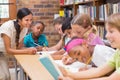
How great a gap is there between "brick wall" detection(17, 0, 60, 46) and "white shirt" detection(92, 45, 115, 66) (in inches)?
129

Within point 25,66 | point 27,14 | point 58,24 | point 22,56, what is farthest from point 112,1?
point 25,66

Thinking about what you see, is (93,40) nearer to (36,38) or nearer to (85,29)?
(85,29)

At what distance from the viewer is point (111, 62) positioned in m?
1.95

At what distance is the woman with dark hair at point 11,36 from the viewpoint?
3.11 m

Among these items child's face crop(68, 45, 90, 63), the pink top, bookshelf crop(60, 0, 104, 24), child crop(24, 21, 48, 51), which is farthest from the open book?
bookshelf crop(60, 0, 104, 24)

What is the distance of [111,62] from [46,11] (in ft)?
12.2

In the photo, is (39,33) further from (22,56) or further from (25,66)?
(25,66)

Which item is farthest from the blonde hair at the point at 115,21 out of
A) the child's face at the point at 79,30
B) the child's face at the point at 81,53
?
the child's face at the point at 79,30

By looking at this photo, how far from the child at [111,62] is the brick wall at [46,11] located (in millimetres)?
3607

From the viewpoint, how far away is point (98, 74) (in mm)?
1941

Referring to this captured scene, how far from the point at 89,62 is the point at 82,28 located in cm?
38

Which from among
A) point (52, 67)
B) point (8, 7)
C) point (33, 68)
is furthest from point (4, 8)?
point (52, 67)

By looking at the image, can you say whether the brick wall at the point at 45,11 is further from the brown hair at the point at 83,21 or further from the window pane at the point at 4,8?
the brown hair at the point at 83,21

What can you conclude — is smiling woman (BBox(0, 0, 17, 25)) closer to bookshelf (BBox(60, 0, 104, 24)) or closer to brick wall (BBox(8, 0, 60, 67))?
brick wall (BBox(8, 0, 60, 67))
